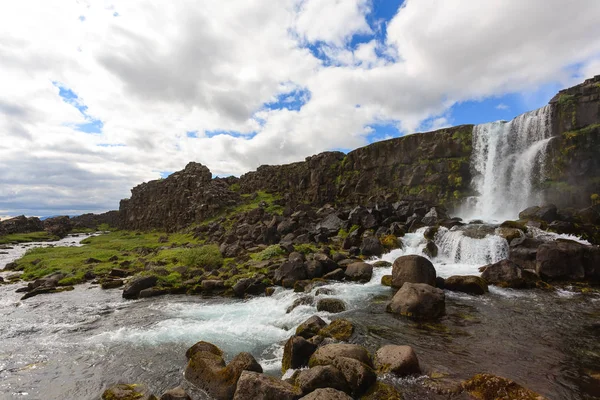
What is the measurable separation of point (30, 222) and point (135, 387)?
14053cm

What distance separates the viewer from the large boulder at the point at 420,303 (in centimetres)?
1622

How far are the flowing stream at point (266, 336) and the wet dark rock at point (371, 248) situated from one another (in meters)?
8.80

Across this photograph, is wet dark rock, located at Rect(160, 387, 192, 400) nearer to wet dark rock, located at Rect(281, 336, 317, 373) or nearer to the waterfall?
wet dark rock, located at Rect(281, 336, 317, 373)

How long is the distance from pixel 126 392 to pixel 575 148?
53.2 metres


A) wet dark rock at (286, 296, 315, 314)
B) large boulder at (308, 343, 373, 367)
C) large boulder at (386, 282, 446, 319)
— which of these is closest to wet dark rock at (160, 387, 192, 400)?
large boulder at (308, 343, 373, 367)

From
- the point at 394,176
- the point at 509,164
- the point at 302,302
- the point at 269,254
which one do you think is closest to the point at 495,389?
the point at 302,302

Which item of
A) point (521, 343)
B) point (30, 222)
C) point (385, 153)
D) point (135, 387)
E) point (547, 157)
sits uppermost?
point (385, 153)

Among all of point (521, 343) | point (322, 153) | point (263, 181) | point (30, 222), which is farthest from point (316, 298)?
point (30, 222)

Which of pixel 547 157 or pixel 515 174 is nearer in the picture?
pixel 547 157

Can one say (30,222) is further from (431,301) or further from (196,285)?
(431,301)

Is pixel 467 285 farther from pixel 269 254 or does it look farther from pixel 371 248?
pixel 269 254

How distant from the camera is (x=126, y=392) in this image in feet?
34.3

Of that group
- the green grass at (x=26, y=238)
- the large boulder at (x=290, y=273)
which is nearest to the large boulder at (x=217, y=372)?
the large boulder at (x=290, y=273)

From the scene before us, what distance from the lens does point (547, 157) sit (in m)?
43.0
